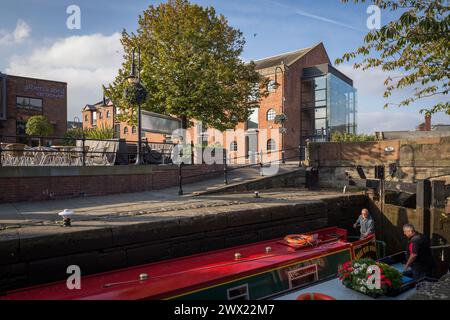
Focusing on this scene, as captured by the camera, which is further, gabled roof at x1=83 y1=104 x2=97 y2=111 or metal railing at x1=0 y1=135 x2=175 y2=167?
gabled roof at x1=83 y1=104 x2=97 y2=111

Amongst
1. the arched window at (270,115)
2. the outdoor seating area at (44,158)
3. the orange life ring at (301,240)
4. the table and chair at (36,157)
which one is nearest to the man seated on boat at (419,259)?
the orange life ring at (301,240)

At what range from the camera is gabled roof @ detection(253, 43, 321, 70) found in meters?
31.3

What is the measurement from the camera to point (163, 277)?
509 cm

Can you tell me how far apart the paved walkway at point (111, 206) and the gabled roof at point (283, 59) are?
2369cm

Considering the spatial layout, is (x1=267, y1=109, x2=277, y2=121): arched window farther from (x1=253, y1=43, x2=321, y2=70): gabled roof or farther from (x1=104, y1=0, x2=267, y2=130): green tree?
(x1=104, y1=0, x2=267, y2=130): green tree

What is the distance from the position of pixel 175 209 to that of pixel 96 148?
20.9ft

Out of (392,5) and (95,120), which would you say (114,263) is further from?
(95,120)

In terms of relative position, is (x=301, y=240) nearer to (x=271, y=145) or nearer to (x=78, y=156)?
(x=78, y=156)

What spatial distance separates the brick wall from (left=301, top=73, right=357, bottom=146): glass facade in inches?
809

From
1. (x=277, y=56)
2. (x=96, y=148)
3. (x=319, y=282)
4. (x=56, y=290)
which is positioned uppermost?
(x=277, y=56)

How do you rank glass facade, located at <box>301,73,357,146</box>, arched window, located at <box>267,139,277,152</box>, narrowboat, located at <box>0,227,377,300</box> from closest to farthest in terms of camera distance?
1. narrowboat, located at <box>0,227,377,300</box>
2. arched window, located at <box>267,139,277,152</box>
3. glass facade, located at <box>301,73,357,146</box>

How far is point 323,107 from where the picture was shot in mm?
29766

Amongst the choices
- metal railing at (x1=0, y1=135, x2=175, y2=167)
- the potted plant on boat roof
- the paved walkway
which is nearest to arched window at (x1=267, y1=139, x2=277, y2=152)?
metal railing at (x1=0, y1=135, x2=175, y2=167)
